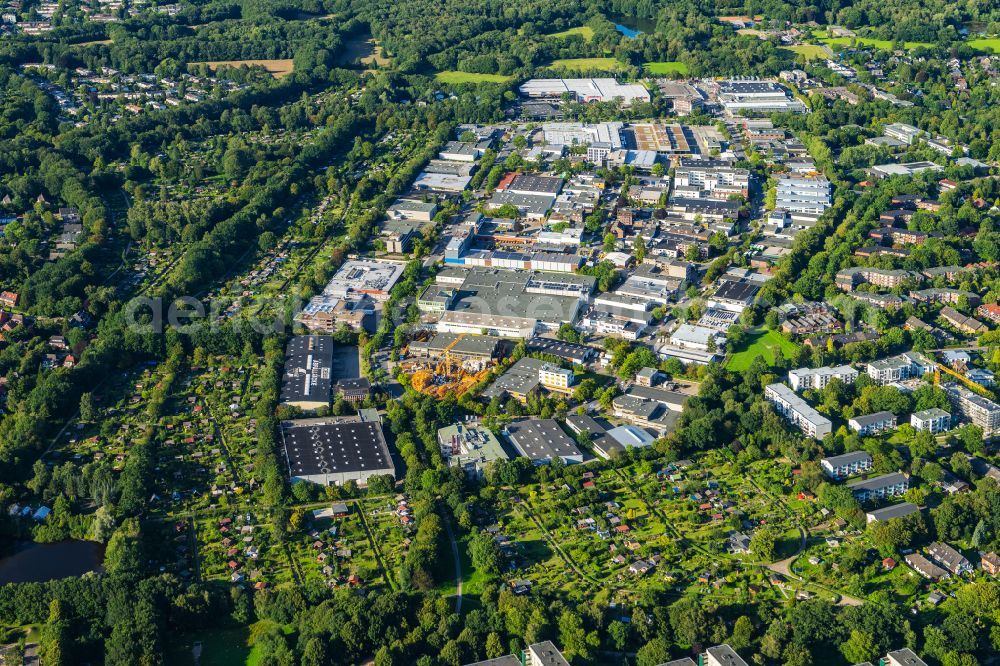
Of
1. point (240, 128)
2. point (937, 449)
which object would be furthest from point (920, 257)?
point (240, 128)

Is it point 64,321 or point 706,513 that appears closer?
point 706,513

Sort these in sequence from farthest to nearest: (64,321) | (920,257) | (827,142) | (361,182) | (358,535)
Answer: (827,142)
(361,182)
(920,257)
(64,321)
(358,535)

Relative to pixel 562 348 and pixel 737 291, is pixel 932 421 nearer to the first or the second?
pixel 737 291

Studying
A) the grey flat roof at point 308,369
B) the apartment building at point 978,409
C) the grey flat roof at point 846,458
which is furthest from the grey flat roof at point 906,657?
the grey flat roof at point 308,369

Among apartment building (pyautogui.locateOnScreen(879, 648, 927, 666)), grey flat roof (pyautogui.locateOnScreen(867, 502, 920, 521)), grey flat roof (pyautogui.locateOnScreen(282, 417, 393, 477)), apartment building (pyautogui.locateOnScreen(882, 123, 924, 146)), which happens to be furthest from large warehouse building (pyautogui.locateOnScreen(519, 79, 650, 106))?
apartment building (pyautogui.locateOnScreen(879, 648, 927, 666))

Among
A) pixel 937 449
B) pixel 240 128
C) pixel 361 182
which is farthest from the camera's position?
pixel 240 128

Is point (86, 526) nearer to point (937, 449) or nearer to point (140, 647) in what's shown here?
point (140, 647)
